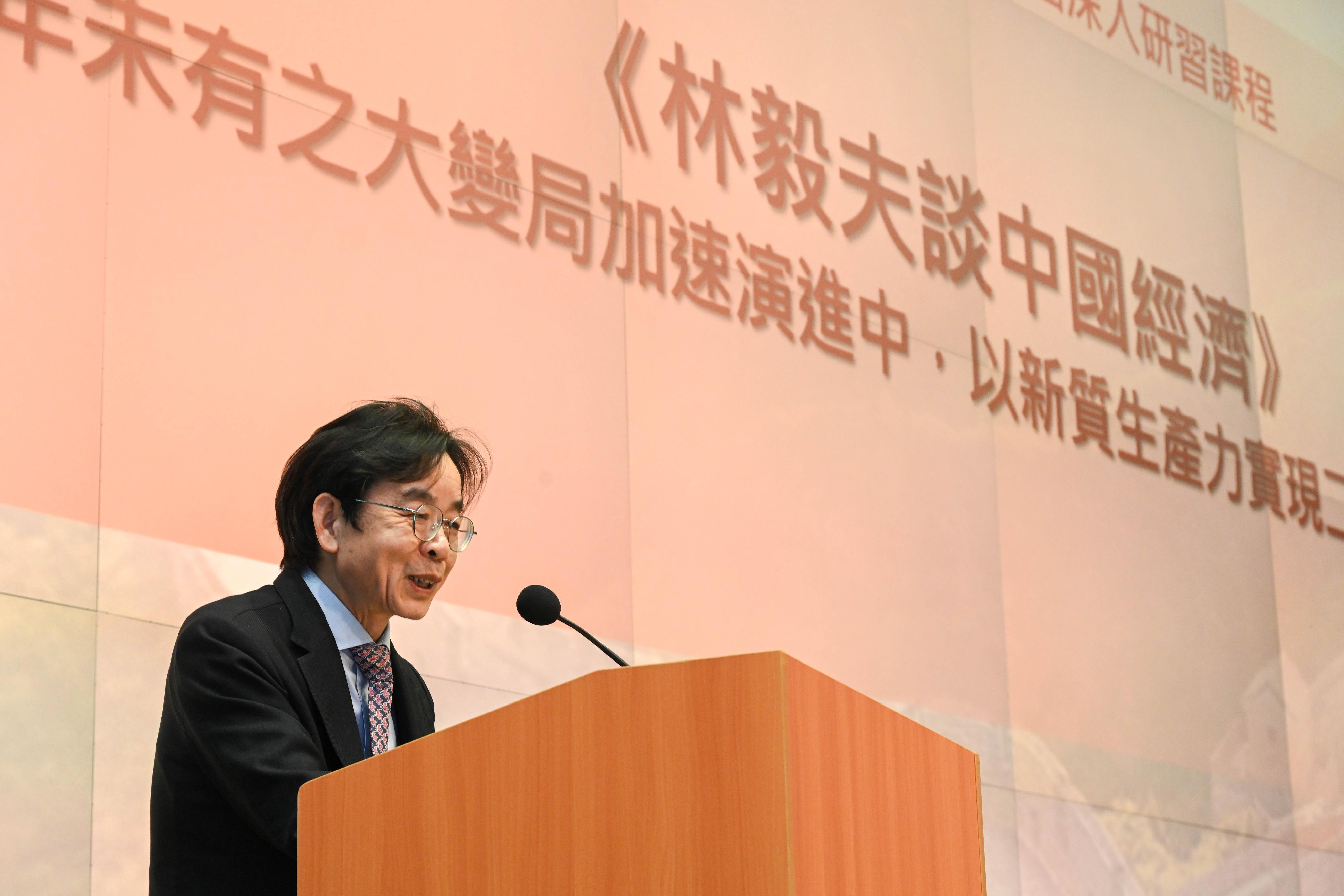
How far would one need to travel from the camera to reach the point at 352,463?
2182 millimetres

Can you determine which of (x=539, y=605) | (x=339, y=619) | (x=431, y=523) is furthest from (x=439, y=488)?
(x=539, y=605)

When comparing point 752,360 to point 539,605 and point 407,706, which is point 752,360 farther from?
point 539,605

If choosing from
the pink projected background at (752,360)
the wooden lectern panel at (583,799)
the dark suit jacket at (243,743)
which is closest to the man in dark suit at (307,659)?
the dark suit jacket at (243,743)

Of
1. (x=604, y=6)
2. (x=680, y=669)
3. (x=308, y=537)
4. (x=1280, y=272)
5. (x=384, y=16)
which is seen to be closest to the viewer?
(x=680, y=669)

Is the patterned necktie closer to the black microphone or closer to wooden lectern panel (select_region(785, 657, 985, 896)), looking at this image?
the black microphone

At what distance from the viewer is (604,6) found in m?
3.53

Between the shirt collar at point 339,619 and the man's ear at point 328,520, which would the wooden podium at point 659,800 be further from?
the man's ear at point 328,520

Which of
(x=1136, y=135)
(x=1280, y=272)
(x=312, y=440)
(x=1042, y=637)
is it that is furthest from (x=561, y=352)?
(x=1280, y=272)

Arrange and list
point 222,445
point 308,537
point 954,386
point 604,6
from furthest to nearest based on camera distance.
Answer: point 954,386 → point 604,6 → point 222,445 → point 308,537

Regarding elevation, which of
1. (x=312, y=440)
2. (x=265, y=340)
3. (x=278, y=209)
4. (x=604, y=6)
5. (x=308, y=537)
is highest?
(x=604, y=6)

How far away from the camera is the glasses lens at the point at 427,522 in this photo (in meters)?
2.17

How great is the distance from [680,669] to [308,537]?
0.88 meters

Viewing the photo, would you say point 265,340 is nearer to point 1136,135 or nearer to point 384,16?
point 384,16

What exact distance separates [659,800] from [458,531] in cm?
87
